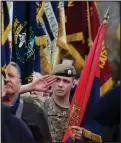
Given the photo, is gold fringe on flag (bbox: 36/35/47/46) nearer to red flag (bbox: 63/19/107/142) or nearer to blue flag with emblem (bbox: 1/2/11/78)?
blue flag with emblem (bbox: 1/2/11/78)

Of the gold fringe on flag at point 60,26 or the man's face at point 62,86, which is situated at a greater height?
the gold fringe on flag at point 60,26

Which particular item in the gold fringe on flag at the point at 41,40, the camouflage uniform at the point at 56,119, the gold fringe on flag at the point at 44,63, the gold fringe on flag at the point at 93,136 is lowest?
the gold fringe on flag at the point at 93,136

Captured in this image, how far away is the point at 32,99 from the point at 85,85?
23.2 inches

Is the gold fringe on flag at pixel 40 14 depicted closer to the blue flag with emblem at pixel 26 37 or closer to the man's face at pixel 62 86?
the blue flag with emblem at pixel 26 37

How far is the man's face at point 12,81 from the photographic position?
3822 millimetres

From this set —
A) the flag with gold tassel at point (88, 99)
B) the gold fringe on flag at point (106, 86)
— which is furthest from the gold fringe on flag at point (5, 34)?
the gold fringe on flag at point (106, 86)

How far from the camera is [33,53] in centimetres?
Result: 384

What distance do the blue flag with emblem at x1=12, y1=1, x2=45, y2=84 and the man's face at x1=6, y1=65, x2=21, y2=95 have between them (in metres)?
0.07

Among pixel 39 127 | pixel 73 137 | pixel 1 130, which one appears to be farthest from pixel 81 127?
pixel 1 130

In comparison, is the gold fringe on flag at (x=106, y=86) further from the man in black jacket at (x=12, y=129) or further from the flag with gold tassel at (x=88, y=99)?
the man in black jacket at (x=12, y=129)

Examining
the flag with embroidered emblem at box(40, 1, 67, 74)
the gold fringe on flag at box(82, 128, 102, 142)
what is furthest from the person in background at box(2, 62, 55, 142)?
the gold fringe on flag at box(82, 128, 102, 142)

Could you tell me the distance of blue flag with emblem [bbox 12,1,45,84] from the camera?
3.82 meters

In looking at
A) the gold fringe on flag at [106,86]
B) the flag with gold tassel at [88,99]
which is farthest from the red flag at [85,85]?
the gold fringe on flag at [106,86]

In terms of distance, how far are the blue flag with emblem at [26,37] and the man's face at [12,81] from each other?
0.23ft
